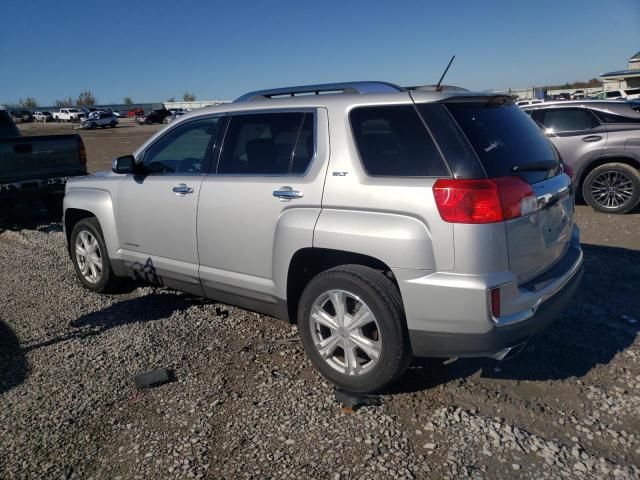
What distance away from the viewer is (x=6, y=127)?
406 inches

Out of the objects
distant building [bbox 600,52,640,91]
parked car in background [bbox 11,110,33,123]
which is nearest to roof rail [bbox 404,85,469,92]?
distant building [bbox 600,52,640,91]

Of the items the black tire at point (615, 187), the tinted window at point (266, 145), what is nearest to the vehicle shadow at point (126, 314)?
the tinted window at point (266, 145)

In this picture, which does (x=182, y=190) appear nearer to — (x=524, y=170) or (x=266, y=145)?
(x=266, y=145)

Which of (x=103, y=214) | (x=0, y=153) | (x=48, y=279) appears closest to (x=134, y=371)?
(x=103, y=214)

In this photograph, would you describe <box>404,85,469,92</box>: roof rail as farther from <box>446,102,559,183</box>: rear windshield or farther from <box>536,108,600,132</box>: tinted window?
<box>536,108,600,132</box>: tinted window

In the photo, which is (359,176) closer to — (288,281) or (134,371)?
(288,281)

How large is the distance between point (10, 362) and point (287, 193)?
2502 mm

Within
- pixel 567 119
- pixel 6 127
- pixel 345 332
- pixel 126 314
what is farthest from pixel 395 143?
pixel 6 127

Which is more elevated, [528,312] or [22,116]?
[22,116]

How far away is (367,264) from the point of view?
352 centimetres

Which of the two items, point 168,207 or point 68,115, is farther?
point 68,115

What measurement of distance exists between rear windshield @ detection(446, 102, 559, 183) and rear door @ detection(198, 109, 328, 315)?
0.93 meters

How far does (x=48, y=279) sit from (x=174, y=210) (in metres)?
2.63

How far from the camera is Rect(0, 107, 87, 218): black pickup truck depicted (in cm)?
838
